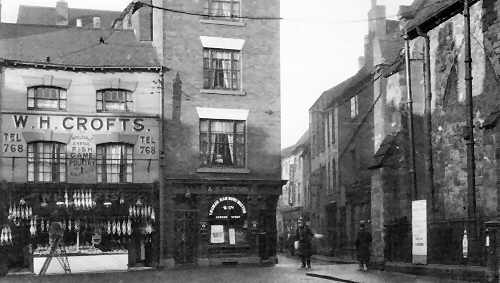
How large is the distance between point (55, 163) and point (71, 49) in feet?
16.9

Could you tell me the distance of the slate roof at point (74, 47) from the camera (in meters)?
29.6

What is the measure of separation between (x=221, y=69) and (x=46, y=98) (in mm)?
7380

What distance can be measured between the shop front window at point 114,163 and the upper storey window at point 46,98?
238 cm

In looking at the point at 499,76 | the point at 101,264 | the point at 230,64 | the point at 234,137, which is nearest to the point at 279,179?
the point at 234,137

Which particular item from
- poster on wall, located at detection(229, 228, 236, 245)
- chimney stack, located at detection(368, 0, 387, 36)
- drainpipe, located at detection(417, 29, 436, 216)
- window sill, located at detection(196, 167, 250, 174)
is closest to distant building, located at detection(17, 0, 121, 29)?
chimney stack, located at detection(368, 0, 387, 36)

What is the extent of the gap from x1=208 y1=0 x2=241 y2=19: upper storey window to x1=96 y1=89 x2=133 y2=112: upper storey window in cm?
516

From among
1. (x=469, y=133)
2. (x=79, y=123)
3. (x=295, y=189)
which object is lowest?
(x=295, y=189)

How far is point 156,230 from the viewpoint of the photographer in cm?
2911

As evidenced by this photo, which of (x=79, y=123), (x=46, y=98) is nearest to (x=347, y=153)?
(x=79, y=123)

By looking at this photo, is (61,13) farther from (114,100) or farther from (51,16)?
(114,100)

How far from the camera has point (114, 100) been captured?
2970 cm

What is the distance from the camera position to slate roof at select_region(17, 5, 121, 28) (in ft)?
198

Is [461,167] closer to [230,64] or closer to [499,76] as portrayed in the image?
[499,76]

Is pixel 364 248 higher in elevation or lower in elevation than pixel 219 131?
lower
